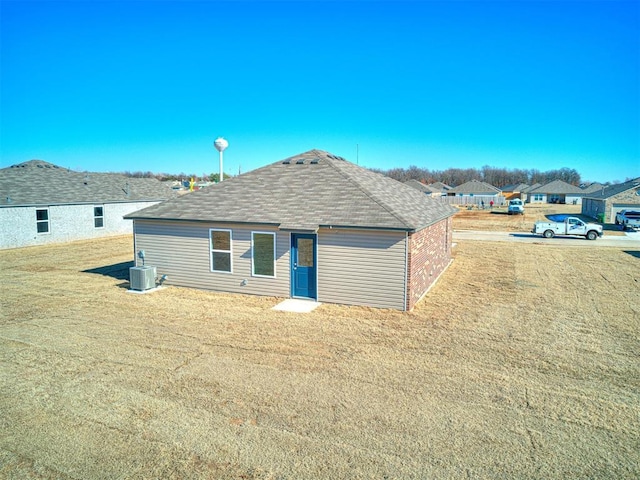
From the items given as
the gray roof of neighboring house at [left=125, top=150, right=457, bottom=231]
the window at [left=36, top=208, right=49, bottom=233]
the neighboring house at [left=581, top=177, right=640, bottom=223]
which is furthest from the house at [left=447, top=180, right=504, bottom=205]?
the window at [left=36, top=208, right=49, bottom=233]

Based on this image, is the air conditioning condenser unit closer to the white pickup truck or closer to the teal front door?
the teal front door

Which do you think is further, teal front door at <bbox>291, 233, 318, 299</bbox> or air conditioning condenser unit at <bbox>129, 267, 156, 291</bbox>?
air conditioning condenser unit at <bbox>129, 267, 156, 291</bbox>

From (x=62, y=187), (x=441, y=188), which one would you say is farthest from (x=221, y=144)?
(x=441, y=188)

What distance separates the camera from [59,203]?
26578 millimetres

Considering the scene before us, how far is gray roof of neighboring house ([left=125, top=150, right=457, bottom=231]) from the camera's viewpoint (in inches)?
504

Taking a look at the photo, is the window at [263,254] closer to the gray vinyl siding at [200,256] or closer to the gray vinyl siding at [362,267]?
the gray vinyl siding at [200,256]

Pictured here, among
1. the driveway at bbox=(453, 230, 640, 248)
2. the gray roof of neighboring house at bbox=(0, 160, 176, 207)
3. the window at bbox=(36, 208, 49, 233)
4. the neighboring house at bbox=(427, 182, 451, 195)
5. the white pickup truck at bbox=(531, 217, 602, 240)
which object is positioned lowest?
the driveway at bbox=(453, 230, 640, 248)

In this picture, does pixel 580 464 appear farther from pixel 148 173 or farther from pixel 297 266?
pixel 148 173

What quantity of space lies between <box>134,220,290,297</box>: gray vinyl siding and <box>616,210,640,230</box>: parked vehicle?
112ft

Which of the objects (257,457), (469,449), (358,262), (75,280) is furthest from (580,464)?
(75,280)

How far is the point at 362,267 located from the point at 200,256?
222 inches

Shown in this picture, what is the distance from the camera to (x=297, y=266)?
13336 millimetres

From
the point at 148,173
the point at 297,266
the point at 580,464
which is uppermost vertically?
the point at 148,173

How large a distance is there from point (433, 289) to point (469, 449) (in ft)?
30.4
